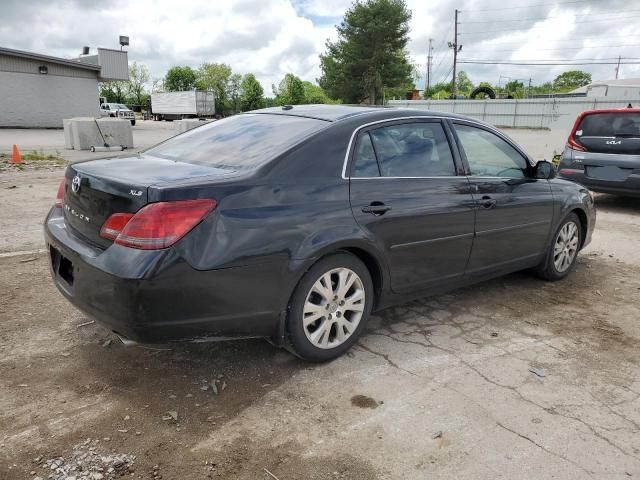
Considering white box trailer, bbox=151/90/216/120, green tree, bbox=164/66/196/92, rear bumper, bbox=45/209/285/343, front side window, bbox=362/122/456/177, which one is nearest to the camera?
rear bumper, bbox=45/209/285/343

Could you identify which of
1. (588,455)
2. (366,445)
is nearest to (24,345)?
(366,445)

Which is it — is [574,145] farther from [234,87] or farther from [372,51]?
[234,87]

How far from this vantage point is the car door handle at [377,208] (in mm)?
3404

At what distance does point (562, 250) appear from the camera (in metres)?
5.27

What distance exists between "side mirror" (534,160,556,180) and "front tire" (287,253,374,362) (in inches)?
87.0

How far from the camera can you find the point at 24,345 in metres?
3.55

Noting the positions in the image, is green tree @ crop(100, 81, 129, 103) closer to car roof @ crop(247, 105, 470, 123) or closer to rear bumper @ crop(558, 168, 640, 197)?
rear bumper @ crop(558, 168, 640, 197)

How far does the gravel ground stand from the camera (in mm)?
2504

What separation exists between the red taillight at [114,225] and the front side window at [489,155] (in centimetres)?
262

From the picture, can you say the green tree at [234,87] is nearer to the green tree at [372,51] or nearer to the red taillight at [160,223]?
the green tree at [372,51]

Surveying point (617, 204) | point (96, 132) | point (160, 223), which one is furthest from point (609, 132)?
point (96, 132)

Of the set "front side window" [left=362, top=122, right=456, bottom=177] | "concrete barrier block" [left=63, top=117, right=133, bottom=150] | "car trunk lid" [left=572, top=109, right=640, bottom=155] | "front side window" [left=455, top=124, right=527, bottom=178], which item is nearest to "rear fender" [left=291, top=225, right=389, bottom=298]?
"front side window" [left=362, top=122, right=456, bottom=177]

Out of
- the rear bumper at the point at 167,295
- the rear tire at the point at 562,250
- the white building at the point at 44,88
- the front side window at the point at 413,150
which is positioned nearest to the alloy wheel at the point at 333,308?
the rear bumper at the point at 167,295

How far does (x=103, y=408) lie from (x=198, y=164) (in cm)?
150
